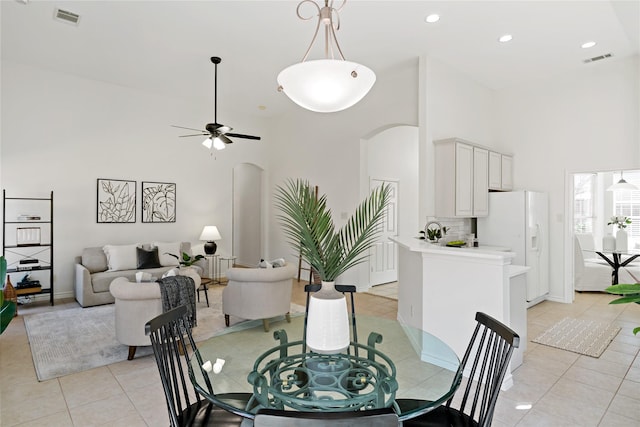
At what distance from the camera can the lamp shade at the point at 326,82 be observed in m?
1.71

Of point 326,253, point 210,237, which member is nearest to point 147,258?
point 210,237

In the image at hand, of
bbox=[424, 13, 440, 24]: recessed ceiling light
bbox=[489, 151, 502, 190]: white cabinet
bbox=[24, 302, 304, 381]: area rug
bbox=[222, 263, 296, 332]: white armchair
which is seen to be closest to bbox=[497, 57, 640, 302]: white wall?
bbox=[489, 151, 502, 190]: white cabinet

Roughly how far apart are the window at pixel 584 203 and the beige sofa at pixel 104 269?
846 centimetres

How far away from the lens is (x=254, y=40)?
451 cm

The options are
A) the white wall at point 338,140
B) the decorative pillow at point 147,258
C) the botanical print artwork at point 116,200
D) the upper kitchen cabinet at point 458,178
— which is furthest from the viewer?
the botanical print artwork at point 116,200

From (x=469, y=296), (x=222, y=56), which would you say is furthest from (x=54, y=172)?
(x=469, y=296)

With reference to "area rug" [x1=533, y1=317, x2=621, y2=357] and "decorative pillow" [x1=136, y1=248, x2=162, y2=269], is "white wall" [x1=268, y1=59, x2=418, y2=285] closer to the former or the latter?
"decorative pillow" [x1=136, y1=248, x2=162, y2=269]

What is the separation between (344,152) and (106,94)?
13.5 feet

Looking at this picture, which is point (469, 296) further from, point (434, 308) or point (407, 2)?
point (407, 2)

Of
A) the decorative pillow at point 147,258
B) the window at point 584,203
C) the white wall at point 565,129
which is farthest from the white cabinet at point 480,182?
the decorative pillow at point 147,258

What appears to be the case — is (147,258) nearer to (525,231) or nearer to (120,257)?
(120,257)

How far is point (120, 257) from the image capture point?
5477mm

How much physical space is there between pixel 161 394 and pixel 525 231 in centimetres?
486

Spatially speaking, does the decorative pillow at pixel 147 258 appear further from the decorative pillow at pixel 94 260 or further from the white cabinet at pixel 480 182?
the white cabinet at pixel 480 182
